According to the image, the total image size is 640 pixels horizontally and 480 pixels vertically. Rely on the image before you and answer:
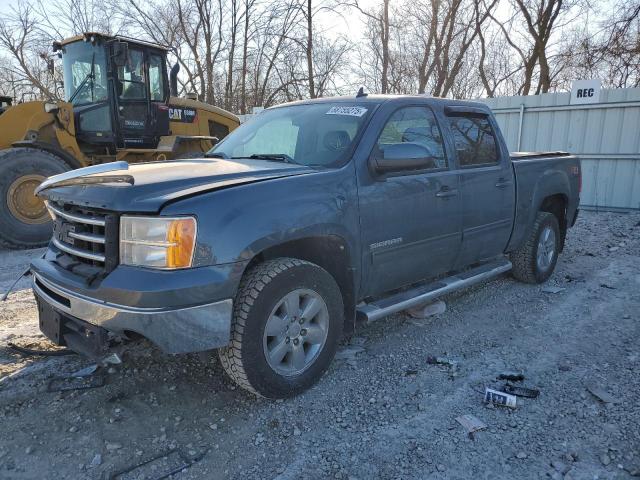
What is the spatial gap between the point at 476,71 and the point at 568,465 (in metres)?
30.8

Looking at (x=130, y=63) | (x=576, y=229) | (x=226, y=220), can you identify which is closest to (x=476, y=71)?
(x=576, y=229)

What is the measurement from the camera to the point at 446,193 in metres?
4.05

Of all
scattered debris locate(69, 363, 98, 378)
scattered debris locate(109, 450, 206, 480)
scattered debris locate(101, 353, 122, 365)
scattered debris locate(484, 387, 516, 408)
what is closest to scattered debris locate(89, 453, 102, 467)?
scattered debris locate(109, 450, 206, 480)

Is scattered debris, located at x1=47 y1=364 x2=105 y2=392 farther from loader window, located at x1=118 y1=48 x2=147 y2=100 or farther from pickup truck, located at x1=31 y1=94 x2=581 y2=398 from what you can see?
loader window, located at x1=118 y1=48 x2=147 y2=100

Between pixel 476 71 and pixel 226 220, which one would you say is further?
pixel 476 71

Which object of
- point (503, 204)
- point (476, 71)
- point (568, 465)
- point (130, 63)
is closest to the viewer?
point (568, 465)

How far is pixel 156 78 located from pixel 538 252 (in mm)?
7423

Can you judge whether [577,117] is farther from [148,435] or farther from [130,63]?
[148,435]

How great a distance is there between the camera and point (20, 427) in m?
2.83

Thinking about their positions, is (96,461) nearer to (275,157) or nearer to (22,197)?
(275,157)

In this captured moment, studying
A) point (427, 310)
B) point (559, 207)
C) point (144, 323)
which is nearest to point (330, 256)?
point (144, 323)

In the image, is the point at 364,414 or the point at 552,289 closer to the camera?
the point at 364,414

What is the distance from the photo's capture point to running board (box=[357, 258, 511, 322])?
3592 millimetres

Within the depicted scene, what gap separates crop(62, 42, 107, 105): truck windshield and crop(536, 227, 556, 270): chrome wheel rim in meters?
7.48
